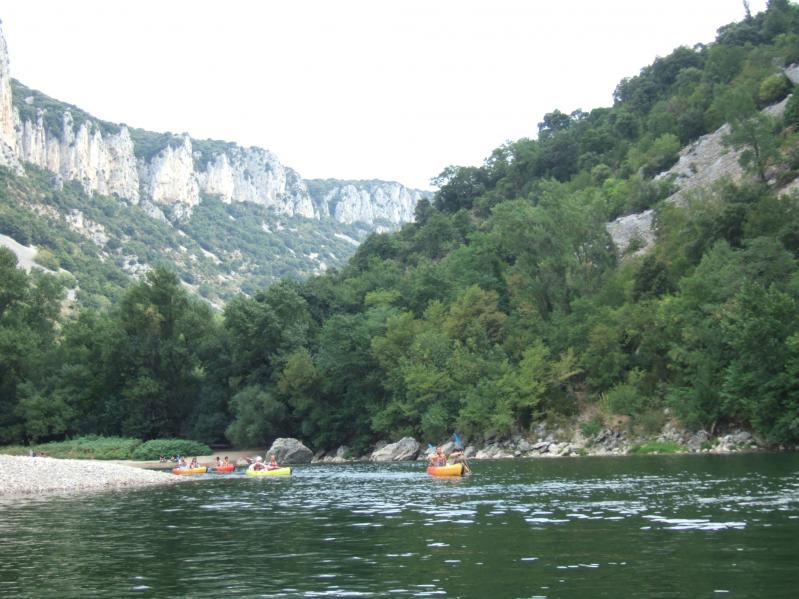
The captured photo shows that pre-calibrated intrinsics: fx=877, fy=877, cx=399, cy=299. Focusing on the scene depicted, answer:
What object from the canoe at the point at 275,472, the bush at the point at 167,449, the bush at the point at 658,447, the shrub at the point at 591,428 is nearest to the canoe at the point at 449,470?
the canoe at the point at 275,472

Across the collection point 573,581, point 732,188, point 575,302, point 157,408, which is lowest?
point 573,581

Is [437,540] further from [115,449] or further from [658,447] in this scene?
[115,449]

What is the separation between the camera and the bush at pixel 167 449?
3157 inches

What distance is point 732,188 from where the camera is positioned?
7194cm

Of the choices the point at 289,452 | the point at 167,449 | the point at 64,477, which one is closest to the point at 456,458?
the point at 64,477

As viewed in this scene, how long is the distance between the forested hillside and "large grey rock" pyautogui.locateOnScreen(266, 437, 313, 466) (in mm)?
2951

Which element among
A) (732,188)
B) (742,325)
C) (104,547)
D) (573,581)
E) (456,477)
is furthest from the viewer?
(732,188)

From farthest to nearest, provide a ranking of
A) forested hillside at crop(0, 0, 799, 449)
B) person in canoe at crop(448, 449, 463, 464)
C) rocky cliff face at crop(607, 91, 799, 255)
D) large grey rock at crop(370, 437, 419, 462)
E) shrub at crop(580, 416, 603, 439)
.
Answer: rocky cliff face at crop(607, 91, 799, 255)
large grey rock at crop(370, 437, 419, 462)
shrub at crop(580, 416, 603, 439)
forested hillside at crop(0, 0, 799, 449)
person in canoe at crop(448, 449, 463, 464)

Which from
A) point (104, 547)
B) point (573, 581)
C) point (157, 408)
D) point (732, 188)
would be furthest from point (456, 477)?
point (157, 408)

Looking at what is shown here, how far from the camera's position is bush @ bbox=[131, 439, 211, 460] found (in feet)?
263

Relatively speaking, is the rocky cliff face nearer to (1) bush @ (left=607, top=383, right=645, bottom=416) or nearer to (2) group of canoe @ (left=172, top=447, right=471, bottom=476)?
(1) bush @ (left=607, top=383, right=645, bottom=416)

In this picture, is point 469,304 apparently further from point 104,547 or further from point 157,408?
point 104,547

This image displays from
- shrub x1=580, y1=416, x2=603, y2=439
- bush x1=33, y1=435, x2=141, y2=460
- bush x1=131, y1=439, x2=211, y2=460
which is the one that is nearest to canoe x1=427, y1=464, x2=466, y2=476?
shrub x1=580, y1=416, x2=603, y2=439

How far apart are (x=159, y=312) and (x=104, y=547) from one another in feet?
232
